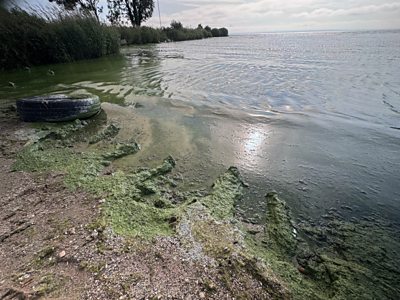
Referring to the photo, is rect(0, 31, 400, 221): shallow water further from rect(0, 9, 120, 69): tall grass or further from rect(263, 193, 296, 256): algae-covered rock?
rect(0, 9, 120, 69): tall grass

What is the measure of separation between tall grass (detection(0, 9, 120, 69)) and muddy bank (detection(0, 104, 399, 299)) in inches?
422

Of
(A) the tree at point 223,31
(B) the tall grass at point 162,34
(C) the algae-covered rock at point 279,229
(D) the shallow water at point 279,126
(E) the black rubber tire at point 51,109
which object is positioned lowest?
(A) the tree at point 223,31

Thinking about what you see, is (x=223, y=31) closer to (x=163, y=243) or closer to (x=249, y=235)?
(x=249, y=235)

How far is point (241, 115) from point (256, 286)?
432cm

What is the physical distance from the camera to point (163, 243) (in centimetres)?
229

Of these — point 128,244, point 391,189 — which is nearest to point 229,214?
point 128,244

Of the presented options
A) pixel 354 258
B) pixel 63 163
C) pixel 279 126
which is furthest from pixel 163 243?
pixel 279 126

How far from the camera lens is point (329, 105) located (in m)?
6.45

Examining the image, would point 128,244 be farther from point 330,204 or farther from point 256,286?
point 330,204

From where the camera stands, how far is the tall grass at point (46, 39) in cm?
1152

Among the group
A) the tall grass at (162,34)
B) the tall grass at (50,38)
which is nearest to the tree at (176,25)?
the tall grass at (162,34)

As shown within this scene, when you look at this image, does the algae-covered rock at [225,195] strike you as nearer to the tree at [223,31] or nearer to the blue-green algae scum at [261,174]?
the blue-green algae scum at [261,174]

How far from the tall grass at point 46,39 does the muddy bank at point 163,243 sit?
422 inches

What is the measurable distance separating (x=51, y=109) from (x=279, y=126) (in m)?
4.31
